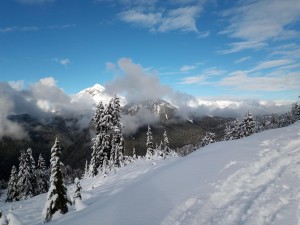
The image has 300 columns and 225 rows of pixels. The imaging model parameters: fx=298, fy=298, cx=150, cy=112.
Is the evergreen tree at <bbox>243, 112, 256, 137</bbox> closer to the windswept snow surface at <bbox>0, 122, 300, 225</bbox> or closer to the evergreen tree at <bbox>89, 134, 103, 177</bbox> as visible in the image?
the evergreen tree at <bbox>89, 134, 103, 177</bbox>

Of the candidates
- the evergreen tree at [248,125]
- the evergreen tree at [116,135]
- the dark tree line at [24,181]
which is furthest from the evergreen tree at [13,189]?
the evergreen tree at [248,125]

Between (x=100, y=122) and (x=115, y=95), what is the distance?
568 cm

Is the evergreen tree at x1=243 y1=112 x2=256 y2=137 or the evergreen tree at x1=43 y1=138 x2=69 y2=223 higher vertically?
the evergreen tree at x1=243 y1=112 x2=256 y2=137

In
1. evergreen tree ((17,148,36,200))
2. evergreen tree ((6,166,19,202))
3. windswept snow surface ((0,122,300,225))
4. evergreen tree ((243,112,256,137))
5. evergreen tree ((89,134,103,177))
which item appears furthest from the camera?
evergreen tree ((243,112,256,137))

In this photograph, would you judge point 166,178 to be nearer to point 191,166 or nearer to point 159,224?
point 191,166

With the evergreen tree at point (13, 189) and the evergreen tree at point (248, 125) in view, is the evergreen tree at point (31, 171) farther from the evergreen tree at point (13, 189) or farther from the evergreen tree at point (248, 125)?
the evergreen tree at point (248, 125)

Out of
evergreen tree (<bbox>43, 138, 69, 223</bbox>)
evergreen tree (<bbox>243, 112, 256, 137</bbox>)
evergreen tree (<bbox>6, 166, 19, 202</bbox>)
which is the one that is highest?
evergreen tree (<bbox>243, 112, 256, 137</bbox>)

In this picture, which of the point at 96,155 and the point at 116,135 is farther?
the point at 96,155

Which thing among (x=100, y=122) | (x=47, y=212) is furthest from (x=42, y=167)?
(x=47, y=212)

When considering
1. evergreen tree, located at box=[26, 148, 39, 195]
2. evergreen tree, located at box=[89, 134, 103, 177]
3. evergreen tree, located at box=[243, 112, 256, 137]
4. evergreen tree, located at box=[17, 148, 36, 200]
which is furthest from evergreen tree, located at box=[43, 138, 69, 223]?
evergreen tree, located at box=[243, 112, 256, 137]

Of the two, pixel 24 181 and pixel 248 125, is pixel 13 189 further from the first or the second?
pixel 248 125

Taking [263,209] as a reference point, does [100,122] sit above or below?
above

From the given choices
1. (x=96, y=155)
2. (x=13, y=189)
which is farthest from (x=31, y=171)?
(x=96, y=155)

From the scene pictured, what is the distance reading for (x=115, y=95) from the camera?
55156mm
